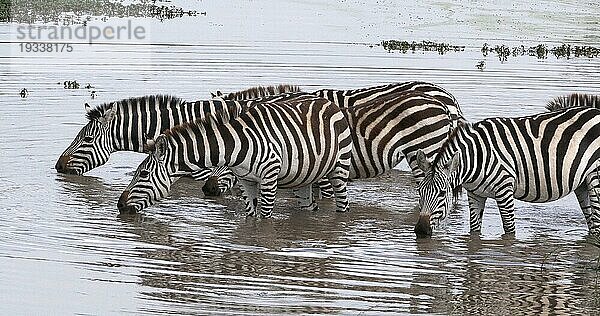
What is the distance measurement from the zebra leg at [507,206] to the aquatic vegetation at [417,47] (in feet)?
61.9

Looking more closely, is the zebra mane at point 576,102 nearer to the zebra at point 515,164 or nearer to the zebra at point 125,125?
the zebra at point 515,164

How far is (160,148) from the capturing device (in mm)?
11500

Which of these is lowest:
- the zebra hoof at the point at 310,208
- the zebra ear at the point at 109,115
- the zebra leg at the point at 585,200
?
the zebra hoof at the point at 310,208

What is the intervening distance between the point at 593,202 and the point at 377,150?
2462 millimetres

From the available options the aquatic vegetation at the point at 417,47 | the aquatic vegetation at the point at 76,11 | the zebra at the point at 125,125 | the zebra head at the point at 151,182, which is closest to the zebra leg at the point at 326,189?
the zebra at the point at 125,125

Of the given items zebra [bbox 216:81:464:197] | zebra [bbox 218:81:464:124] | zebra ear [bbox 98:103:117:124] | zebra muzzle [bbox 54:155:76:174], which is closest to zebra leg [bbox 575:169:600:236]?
zebra [bbox 216:81:464:197]

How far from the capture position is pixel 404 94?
1259 cm

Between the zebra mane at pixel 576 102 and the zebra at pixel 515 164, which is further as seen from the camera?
the zebra mane at pixel 576 102

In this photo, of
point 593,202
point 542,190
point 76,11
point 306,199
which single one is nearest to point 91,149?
point 306,199

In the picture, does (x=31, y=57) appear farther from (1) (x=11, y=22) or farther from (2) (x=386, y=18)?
(2) (x=386, y=18)

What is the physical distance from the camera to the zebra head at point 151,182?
37.8 ft

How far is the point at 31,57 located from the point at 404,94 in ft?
54.0

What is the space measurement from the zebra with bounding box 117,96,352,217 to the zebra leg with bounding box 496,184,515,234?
1.94m

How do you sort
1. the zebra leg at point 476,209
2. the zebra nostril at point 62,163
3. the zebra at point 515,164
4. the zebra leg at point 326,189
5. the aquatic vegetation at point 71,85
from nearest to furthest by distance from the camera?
the zebra at point 515,164 → the zebra leg at point 476,209 → the zebra leg at point 326,189 → the zebra nostril at point 62,163 → the aquatic vegetation at point 71,85
